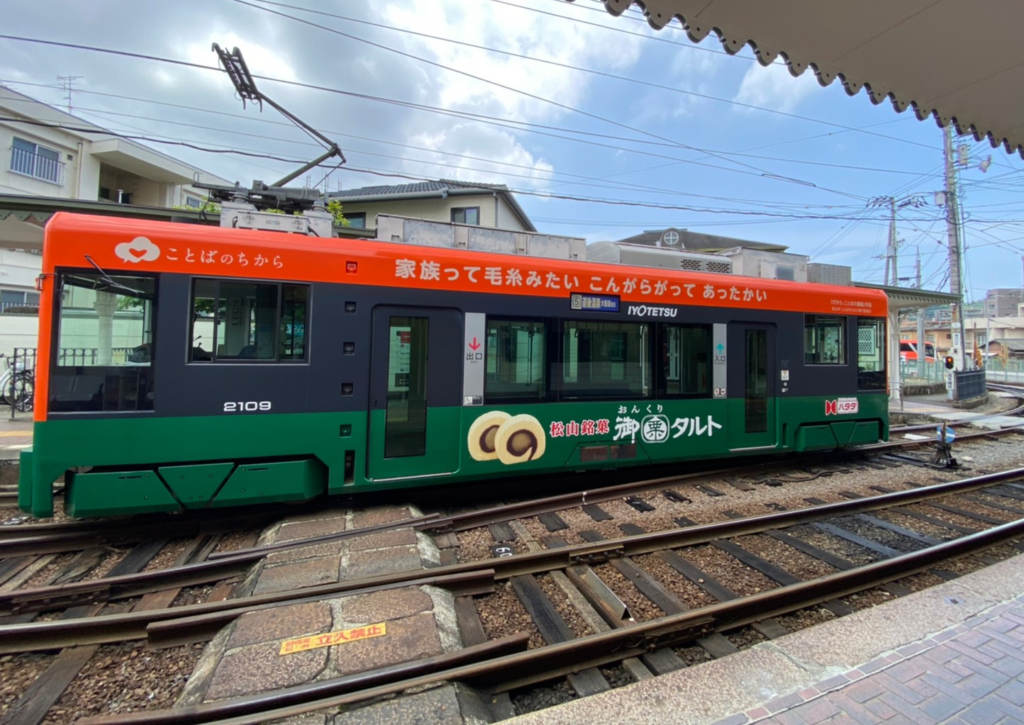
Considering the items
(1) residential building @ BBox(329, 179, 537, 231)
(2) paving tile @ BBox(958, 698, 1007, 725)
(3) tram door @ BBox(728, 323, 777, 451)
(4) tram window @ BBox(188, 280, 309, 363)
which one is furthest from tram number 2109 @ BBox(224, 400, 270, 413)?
(1) residential building @ BBox(329, 179, 537, 231)

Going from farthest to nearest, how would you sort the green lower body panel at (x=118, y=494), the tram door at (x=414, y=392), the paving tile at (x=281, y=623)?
the tram door at (x=414, y=392)
the green lower body panel at (x=118, y=494)
the paving tile at (x=281, y=623)

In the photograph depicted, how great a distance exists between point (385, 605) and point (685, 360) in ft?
17.1

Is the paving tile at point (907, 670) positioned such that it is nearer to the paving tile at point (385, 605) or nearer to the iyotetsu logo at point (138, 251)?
the paving tile at point (385, 605)

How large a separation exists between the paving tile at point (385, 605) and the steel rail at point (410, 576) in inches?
6.9

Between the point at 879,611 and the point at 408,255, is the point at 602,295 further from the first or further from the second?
the point at 879,611

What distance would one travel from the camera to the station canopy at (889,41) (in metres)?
2.97

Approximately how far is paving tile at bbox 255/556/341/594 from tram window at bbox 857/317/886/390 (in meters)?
8.75

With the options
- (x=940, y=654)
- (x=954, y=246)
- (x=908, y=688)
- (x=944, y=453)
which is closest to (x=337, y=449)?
(x=908, y=688)

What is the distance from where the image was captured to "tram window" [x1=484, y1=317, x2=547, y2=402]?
5.82 m

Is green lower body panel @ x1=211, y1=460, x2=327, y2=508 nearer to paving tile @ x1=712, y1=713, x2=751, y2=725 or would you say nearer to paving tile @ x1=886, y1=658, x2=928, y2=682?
paving tile @ x1=712, y1=713, x2=751, y2=725

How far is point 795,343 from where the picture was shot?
7578 mm

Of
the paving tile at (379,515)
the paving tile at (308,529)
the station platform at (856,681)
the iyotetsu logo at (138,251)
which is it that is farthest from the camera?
the paving tile at (379,515)

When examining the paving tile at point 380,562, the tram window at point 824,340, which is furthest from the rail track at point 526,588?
the tram window at point 824,340

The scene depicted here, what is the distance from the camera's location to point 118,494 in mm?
4441
